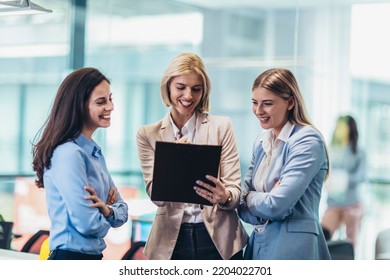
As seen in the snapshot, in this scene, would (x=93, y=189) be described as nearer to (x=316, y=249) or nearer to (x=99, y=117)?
(x=99, y=117)

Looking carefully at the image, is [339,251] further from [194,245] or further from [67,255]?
[67,255]

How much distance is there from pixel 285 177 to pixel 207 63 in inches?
121

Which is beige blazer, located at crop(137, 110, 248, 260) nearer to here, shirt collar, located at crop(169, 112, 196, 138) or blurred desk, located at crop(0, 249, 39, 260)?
shirt collar, located at crop(169, 112, 196, 138)

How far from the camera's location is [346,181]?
5.11 metres

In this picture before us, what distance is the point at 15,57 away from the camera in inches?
186

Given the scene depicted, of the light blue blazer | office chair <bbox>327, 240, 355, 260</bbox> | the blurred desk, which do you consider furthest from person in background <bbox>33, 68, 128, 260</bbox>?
office chair <bbox>327, 240, 355, 260</bbox>

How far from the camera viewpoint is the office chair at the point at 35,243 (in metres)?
3.48


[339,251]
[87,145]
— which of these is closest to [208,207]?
[87,145]

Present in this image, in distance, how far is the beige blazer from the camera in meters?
2.57

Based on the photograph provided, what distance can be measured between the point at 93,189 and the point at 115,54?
10.0ft

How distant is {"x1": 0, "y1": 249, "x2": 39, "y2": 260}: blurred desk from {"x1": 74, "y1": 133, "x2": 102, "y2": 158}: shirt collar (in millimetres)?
811

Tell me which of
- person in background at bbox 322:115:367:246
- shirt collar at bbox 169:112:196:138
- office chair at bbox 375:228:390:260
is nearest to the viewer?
shirt collar at bbox 169:112:196:138

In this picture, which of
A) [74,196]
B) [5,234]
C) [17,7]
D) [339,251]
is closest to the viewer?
[74,196]

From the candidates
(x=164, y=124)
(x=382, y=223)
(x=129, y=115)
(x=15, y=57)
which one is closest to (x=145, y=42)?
(x=129, y=115)
